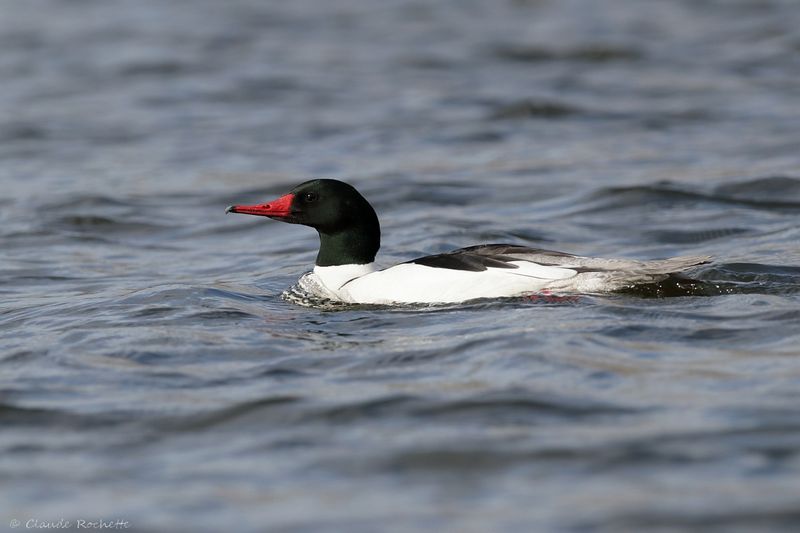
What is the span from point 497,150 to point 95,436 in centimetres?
998

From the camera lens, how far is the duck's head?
942cm

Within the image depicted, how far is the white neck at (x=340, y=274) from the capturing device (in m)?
9.55

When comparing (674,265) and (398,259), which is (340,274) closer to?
(398,259)

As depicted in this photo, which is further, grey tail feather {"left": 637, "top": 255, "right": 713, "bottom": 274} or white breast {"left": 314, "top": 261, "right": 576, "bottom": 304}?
white breast {"left": 314, "top": 261, "right": 576, "bottom": 304}

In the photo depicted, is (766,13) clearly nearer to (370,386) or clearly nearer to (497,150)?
(497,150)

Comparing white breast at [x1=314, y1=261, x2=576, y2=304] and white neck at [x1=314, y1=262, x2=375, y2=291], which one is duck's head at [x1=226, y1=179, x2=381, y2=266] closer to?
white neck at [x1=314, y1=262, x2=375, y2=291]

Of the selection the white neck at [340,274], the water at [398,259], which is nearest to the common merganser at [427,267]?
the white neck at [340,274]

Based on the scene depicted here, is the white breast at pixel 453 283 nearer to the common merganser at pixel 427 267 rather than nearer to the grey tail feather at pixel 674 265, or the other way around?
the common merganser at pixel 427 267

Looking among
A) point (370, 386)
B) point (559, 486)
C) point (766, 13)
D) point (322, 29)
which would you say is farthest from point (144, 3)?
point (559, 486)

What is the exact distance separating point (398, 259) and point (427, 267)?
238 cm

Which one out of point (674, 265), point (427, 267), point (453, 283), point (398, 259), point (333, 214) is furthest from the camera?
point (398, 259)

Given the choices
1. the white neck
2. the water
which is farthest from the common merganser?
the water

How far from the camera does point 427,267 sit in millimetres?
8836

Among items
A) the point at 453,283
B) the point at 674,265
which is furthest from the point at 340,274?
the point at 674,265
